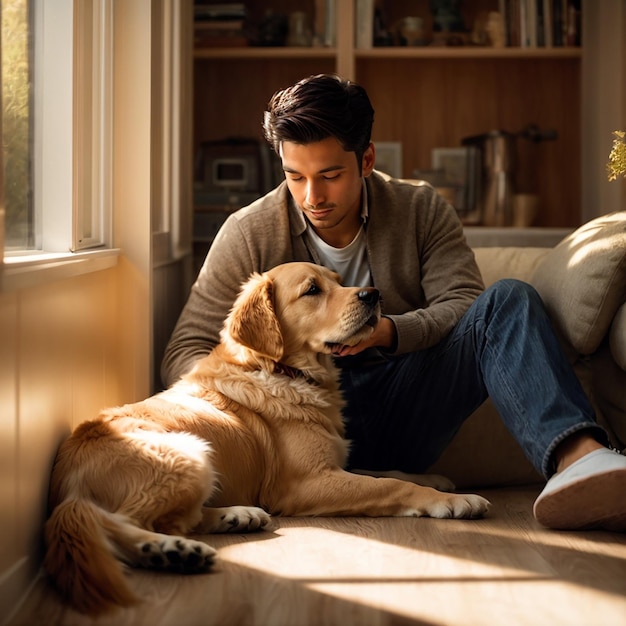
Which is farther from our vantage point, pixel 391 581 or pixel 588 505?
pixel 588 505

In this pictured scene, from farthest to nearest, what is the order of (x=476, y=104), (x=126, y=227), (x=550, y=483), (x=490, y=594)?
(x=476, y=104), (x=126, y=227), (x=550, y=483), (x=490, y=594)

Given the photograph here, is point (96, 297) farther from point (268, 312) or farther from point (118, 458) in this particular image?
point (118, 458)

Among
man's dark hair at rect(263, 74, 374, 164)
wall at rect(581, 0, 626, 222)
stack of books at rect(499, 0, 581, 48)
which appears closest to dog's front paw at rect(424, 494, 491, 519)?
man's dark hair at rect(263, 74, 374, 164)

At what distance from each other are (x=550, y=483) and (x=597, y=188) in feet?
7.56

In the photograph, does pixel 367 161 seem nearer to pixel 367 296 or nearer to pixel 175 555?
pixel 367 296

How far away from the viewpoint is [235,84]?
14.5 feet

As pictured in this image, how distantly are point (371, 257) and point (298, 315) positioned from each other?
41cm

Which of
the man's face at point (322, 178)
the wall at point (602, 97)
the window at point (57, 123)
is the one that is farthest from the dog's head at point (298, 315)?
the wall at point (602, 97)

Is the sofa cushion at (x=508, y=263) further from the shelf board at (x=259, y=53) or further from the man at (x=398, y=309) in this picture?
the shelf board at (x=259, y=53)

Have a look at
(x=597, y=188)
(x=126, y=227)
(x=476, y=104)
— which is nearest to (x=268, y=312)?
(x=126, y=227)

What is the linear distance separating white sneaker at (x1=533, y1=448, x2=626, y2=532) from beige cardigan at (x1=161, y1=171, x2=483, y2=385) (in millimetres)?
685

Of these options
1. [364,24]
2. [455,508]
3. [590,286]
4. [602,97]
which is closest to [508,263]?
[590,286]

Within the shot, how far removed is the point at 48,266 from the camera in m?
1.82

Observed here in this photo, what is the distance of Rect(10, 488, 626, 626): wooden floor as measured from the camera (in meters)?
1.54
